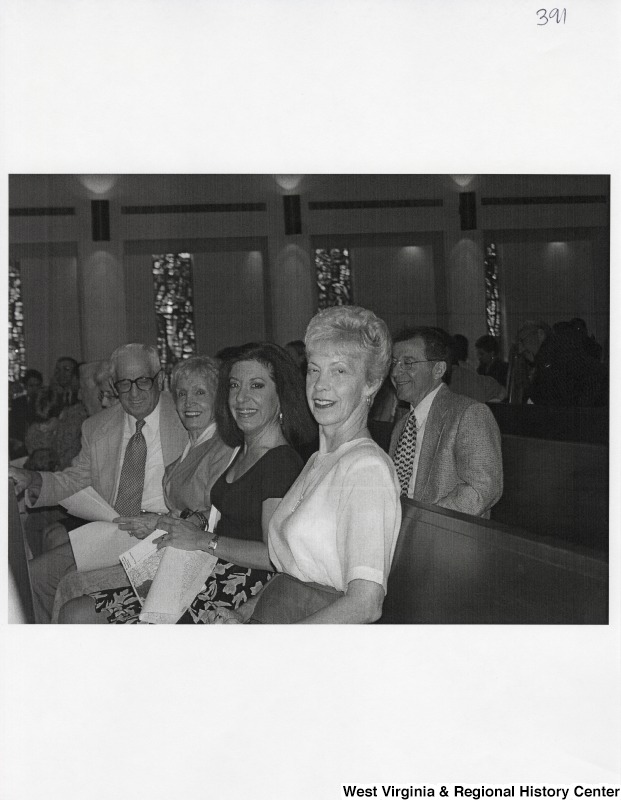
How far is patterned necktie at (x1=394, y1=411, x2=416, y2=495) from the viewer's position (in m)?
2.58

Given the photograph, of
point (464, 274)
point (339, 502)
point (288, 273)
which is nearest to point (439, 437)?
point (339, 502)

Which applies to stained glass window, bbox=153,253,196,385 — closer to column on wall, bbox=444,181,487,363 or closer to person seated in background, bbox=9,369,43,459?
person seated in background, bbox=9,369,43,459

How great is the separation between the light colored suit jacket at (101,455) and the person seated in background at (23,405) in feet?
0.49

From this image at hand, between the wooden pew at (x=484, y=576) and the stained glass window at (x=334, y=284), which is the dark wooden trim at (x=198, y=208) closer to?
the stained glass window at (x=334, y=284)

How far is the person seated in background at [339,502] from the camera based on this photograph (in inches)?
98.3

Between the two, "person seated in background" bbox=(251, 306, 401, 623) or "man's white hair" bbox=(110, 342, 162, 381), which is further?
"man's white hair" bbox=(110, 342, 162, 381)

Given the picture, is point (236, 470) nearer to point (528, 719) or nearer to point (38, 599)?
point (38, 599)

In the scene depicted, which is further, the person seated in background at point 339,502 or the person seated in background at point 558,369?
the person seated in background at point 558,369

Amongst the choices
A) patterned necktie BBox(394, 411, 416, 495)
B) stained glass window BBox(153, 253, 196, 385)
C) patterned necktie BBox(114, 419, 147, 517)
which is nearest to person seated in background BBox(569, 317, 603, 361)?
patterned necktie BBox(394, 411, 416, 495)

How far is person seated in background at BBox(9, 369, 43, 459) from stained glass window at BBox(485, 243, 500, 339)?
1384 mm

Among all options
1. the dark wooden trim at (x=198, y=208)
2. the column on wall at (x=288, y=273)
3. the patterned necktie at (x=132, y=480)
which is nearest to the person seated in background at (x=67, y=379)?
the patterned necktie at (x=132, y=480)

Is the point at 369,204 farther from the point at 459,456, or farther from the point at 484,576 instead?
the point at 484,576

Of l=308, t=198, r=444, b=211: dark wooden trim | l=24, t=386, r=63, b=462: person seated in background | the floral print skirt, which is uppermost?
l=308, t=198, r=444, b=211: dark wooden trim

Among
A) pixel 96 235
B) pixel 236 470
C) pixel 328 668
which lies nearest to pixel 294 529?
pixel 236 470
